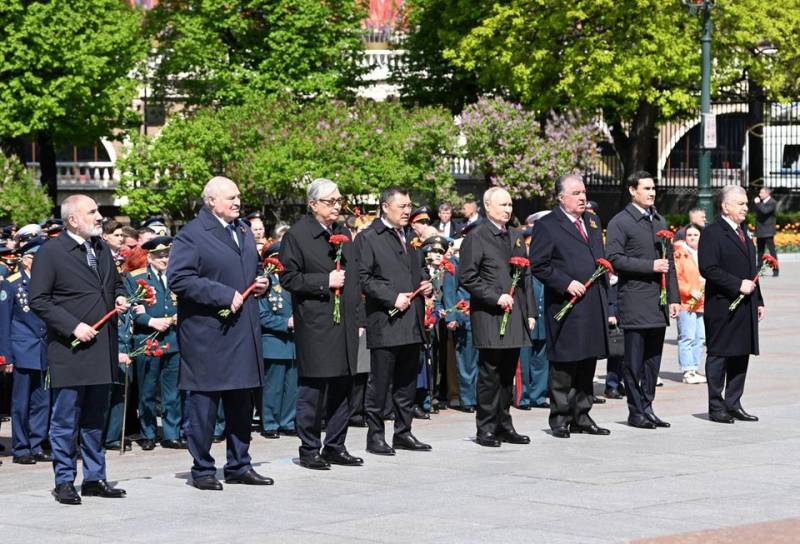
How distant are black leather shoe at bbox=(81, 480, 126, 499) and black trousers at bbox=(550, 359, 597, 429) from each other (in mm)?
4182

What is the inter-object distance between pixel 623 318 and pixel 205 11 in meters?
38.1

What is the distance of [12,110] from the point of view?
46688mm

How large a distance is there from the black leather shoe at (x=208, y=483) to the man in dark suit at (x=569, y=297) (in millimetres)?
3557

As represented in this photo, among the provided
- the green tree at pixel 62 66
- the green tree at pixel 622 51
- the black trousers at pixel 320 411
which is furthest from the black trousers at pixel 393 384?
the green tree at pixel 62 66

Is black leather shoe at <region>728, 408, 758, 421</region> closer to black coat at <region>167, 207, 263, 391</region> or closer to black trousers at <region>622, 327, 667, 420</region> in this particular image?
black trousers at <region>622, 327, 667, 420</region>

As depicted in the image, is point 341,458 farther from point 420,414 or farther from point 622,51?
point 622,51

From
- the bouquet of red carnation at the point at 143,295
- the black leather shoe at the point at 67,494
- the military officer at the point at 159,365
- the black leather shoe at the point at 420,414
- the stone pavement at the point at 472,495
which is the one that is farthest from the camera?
the black leather shoe at the point at 420,414

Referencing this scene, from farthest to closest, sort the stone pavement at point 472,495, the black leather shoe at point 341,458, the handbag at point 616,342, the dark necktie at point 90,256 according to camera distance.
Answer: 1. the handbag at point 616,342
2. the black leather shoe at point 341,458
3. the dark necktie at point 90,256
4. the stone pavement at point 472,495

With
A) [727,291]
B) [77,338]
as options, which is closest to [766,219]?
[727,291]

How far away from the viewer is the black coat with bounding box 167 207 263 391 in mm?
11047

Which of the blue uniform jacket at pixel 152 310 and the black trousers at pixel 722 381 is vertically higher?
the blue uniform jacket at pixel 152 310

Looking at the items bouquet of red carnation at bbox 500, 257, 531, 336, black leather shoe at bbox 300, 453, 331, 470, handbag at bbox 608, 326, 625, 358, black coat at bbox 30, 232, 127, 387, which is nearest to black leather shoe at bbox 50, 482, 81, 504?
black coat at bbox 30, 232, 127, 387

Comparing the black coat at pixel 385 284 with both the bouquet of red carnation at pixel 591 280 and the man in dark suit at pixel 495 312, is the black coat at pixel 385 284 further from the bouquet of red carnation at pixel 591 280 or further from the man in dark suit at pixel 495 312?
the bouquet of red carnation at pixel 591 280

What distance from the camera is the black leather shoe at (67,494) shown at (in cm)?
1060
